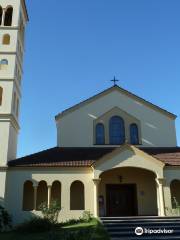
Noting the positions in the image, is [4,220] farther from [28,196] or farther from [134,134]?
[134,134]

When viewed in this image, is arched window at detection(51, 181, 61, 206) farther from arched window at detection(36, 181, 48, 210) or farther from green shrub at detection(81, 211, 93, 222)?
green shrub at detection(81, 211, 93, 222)

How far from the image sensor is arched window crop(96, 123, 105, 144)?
27.4m

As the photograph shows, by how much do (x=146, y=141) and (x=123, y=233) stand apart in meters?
11.5

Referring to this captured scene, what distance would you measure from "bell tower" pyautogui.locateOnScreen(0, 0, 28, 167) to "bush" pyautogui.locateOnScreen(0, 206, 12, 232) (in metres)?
3.29

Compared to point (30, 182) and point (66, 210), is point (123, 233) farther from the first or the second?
point (30, 182)

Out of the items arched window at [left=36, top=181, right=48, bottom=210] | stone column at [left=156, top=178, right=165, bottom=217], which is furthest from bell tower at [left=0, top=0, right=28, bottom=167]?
stone column at [left=156, top=178, right=165, bottom=217]

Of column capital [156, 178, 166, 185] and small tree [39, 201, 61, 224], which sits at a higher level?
column capital [156, 178, 166, 185]

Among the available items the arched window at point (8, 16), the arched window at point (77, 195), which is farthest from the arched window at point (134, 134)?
the arched window at point (8, 16)

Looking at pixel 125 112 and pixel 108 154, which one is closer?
pixel 108 154

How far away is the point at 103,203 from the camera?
81.7 ft

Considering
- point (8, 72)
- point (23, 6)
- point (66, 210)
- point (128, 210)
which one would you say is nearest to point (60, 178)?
point (66, 210)

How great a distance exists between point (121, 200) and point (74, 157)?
15.7 ft

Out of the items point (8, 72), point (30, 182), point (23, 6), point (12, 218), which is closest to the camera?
point (12, 218)

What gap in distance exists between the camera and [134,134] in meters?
27.7
